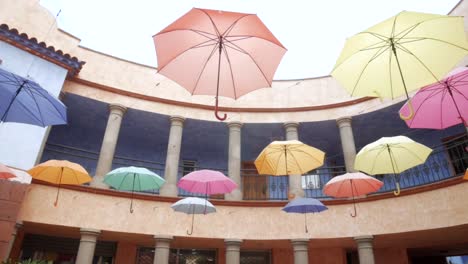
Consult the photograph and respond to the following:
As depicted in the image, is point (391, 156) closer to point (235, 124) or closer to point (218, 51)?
point (218, 51)

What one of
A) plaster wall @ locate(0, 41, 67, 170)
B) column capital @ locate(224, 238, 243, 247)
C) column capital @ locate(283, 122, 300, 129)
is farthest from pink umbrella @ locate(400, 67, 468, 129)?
plaster wall @ locate(0, 41, 67, 170)

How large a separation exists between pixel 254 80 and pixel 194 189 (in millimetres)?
4398

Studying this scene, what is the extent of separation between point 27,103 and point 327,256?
12446mm

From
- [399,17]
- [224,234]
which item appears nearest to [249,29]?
[399,17]

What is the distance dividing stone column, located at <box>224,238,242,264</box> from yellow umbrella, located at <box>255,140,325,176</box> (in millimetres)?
3737

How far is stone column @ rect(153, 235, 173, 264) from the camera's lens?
10.4 m

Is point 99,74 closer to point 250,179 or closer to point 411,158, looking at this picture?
point 250,179

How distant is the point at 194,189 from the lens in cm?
916

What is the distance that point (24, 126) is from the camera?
9.99m

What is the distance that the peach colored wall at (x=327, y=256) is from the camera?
13711mm

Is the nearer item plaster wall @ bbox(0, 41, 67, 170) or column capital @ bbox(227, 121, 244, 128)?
plaster wall @ bbox(0, 41, 67, 170)

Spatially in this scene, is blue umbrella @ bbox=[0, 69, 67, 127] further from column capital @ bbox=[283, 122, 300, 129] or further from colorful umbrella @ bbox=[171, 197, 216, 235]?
column capital @ bbox=[283, 122, 300, 129]

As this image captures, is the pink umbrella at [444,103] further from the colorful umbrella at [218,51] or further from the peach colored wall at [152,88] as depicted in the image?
the peach colored wall at [152,88]

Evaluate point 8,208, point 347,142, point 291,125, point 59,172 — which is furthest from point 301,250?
point 8,208
